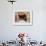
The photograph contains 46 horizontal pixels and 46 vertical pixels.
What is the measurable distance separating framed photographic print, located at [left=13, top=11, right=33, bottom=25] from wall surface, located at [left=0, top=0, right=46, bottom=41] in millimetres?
149

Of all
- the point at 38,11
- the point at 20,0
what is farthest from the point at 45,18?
the point at 20,0

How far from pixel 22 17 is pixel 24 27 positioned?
384mm

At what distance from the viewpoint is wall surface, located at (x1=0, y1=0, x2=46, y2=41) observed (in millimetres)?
4863

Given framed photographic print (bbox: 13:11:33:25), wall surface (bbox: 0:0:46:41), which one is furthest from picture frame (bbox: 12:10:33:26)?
wall surface (bbox: 0:0:46:41)

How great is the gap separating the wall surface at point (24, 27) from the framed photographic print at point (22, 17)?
0.49ft

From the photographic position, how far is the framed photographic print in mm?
4902

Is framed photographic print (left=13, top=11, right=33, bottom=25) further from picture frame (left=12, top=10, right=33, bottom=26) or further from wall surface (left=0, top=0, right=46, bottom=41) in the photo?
wall surface (left=0, top=0, right=46, bottom=41)

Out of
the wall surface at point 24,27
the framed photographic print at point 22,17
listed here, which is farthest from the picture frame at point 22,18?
the wall surface at point 24,27

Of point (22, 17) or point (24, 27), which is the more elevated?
point (22, 17)

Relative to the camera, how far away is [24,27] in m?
4.89

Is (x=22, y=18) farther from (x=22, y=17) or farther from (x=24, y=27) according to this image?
(x=24, y=27)

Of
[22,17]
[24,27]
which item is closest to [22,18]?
[22,17]

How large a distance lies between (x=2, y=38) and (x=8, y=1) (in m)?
1.41

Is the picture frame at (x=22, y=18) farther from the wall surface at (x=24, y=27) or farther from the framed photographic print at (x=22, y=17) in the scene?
the wall surface at (x=24, y=27)
